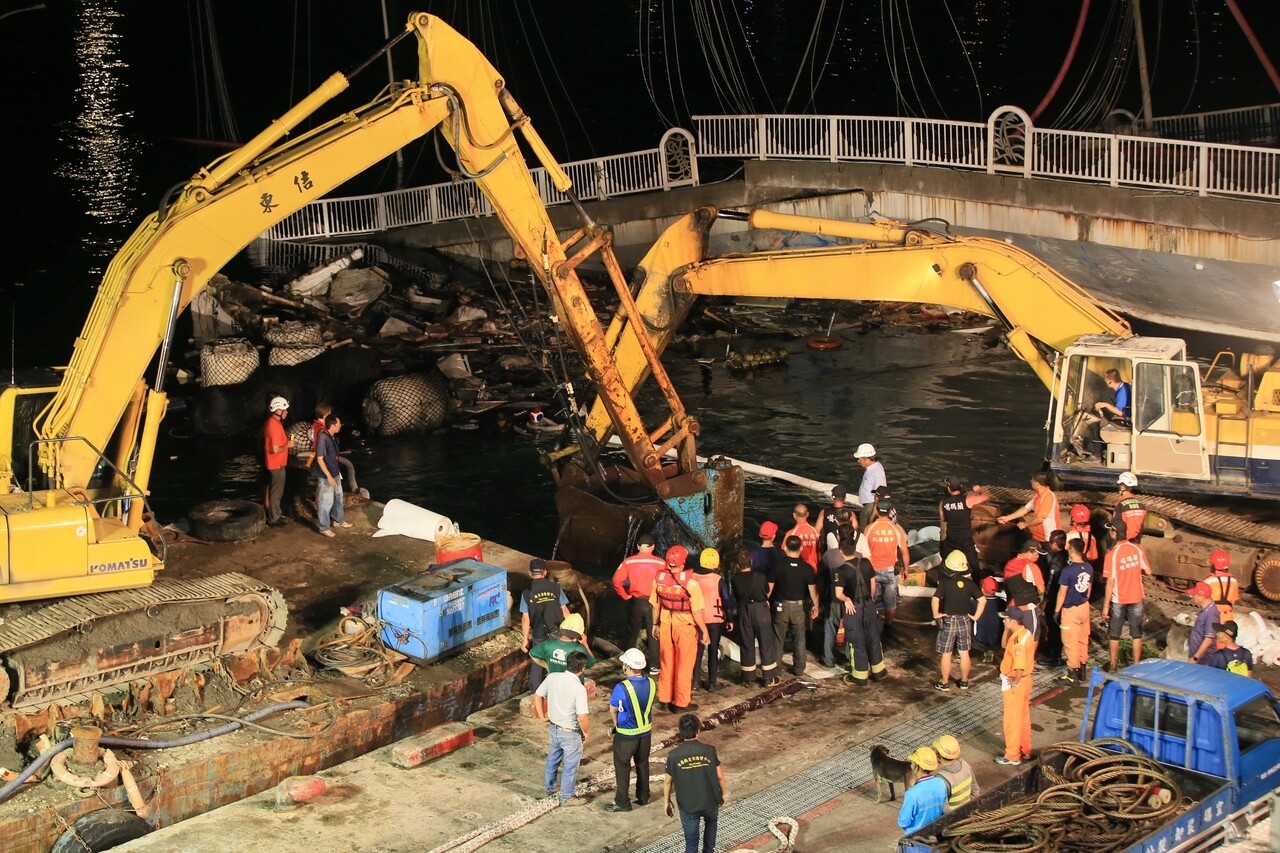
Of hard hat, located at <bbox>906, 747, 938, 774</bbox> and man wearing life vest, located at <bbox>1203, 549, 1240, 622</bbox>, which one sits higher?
man wearing life vest, located at <bbox>1203, 549, 1240, 622</bbox>

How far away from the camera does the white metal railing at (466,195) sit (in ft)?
104

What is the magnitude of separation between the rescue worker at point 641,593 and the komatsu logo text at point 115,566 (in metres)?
4.36

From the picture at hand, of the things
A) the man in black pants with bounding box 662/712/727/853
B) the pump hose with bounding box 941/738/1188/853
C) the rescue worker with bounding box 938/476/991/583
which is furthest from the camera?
the rescue worker with bounding box 938/476/991/583

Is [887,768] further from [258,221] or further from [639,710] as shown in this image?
[258,221]

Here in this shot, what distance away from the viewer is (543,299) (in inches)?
1242

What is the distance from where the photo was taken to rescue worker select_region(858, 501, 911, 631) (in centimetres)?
1538

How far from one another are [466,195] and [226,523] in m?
17.5

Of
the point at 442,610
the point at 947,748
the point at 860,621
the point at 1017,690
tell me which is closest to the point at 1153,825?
the point at 947,748

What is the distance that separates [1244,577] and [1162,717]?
5644 millimetres

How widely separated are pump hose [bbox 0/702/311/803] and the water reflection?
25153mm

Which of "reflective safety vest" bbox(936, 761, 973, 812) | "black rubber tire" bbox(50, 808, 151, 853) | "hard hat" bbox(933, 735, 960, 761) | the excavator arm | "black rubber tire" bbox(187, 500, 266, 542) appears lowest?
"black rubber tire" bbox(50, 808, 151, 853)

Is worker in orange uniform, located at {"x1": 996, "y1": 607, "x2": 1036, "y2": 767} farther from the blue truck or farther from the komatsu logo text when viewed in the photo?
the komatsu logo text

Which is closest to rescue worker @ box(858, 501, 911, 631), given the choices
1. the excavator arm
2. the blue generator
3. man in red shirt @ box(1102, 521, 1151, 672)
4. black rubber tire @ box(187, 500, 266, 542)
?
man in red shirt @ box(1102, 521, 1151, 672)

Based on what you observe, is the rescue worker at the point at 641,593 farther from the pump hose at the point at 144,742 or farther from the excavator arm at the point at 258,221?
the excavator arm at the point at 258,221
